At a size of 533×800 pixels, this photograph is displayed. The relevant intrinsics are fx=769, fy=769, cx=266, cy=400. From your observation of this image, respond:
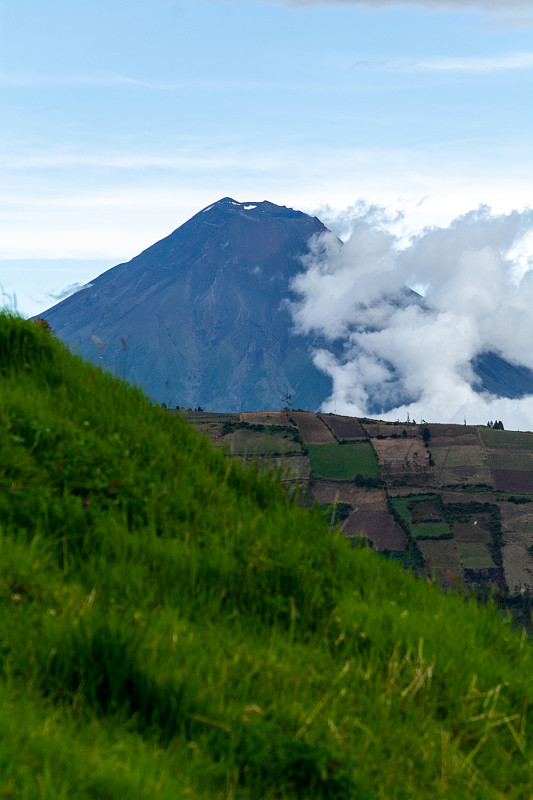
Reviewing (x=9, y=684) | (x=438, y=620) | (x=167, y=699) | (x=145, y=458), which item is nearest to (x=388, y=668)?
(x=438, y=620)

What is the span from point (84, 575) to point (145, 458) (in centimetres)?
240

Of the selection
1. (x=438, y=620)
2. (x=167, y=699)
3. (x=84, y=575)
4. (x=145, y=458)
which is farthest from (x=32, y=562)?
(x=438, y=620)

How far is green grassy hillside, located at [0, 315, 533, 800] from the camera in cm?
493

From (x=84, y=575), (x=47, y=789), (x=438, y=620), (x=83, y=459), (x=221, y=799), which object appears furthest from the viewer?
(x=83, y=459)

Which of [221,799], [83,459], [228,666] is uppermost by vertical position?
[83,459]

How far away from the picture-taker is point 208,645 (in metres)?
6.07

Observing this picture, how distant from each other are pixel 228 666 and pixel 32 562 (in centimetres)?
201

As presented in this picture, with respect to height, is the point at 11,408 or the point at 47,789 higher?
the point at 11,408

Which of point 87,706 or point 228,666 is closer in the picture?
point 87,706

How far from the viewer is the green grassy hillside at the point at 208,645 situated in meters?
4.93

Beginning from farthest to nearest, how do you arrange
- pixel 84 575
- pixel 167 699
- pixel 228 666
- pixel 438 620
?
pixel 438 620 → pixel 84 575 → pixel 228 666 → pixel 167 699

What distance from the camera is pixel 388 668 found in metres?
6.54

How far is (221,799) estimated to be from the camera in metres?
4.65

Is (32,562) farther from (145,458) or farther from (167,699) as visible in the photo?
(145,458)
